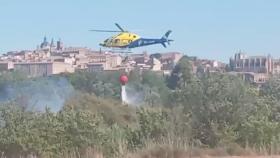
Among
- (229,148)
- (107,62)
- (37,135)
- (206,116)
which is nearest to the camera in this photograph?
(37,135)

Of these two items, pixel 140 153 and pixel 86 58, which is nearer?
pixel 140 153

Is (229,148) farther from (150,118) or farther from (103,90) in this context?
(103,90)

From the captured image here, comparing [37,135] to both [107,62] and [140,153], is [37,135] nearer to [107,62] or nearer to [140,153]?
[140,153]

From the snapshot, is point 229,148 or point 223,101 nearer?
point 229,148

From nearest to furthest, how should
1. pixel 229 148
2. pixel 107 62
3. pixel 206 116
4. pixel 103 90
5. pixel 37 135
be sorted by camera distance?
pixel 37 135 → pixel 229 148 → pixel 206 116 → pixel 103 90 → pixel 107 62

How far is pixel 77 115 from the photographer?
47.6 ft

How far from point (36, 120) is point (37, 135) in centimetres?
57

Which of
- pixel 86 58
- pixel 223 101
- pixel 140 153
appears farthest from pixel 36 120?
pixel 86 58

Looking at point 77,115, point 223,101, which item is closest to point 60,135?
point 77,115

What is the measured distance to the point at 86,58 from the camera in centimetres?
16975

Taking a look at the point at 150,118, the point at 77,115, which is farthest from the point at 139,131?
the point at 77,115

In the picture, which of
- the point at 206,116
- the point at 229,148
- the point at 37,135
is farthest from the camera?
the point at 206,116

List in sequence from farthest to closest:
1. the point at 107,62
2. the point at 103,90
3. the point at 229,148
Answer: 1. the point at 107,62
2. the point at 103,90
3. the point at 229,148

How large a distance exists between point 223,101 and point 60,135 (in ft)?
15.1
